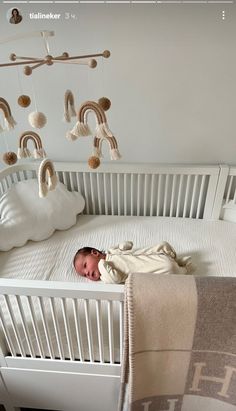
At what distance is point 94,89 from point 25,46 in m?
0.32

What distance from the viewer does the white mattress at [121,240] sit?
1.28 m

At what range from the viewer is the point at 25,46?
125 cm

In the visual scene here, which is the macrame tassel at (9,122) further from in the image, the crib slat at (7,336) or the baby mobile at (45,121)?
the crib slat at (7,336)

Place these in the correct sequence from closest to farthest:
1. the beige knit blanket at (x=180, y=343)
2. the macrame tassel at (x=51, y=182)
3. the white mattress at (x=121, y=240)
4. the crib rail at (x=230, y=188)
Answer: the beige knit blanket at (x=180, y=343) → the macrame tassel at (x=51, y=182) → the white mattress at (x=121, y=240) → the crib rail at (x=230, y=188)

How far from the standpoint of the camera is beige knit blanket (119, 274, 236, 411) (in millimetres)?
800

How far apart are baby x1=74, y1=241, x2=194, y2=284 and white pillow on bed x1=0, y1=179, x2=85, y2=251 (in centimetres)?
24

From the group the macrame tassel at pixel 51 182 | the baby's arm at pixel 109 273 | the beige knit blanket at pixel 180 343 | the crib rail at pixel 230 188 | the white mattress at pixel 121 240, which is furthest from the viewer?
the crib rail at pixel 230 188

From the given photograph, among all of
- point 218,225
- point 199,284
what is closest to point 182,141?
point 218,225

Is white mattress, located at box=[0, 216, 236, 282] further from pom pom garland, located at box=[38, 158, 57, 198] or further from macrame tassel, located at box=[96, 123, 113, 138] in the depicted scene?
macrame tassel, located at box=[96, 123, 113, 138]

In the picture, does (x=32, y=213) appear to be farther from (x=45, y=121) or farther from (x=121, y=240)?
(x=45, y=121)

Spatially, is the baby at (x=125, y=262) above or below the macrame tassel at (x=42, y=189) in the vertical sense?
below

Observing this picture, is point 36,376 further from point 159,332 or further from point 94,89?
point 94,89

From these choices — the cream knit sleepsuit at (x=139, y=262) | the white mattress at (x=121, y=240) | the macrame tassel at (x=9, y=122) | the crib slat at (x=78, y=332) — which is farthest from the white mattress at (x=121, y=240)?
the macrame tassel at (x=9, y=122)

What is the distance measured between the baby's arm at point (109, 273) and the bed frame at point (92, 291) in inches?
4.2
